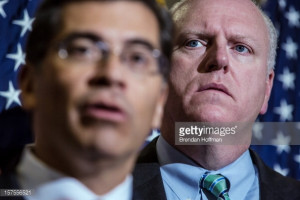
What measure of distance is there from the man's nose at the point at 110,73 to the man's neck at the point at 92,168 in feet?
0.33

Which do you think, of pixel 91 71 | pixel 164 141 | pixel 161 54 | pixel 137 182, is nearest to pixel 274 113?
pixel 164 141

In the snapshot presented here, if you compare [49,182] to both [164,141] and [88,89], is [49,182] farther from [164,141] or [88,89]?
[164,141]

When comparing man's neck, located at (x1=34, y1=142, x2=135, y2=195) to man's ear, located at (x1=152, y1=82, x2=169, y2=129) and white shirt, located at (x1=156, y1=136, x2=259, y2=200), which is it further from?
white shirt, located at (x1=156, y1=136, x2=259, y2=200)

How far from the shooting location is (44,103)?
667mm

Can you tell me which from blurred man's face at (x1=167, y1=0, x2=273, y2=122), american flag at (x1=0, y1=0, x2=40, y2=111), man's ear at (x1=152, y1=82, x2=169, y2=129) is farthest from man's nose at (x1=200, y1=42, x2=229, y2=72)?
american flag at (x1=0, y1=0, x2=40, y2=111)

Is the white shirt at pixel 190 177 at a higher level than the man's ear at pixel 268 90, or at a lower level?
lower

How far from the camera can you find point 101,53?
25.4 inches

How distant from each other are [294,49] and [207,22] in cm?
32

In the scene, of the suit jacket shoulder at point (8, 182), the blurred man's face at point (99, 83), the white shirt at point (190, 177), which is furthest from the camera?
the white shirt at point (190, 177)

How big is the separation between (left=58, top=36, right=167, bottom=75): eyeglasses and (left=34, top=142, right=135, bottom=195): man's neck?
125 millimetres

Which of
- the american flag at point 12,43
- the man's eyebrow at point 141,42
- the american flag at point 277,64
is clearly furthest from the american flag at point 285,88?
the man's eyebrow at point 141,42

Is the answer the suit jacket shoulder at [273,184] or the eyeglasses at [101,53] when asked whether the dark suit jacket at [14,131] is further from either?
the suit jacket shoulder at [273,184]

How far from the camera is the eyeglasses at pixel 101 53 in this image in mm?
646

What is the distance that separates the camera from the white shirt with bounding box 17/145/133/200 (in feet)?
2.25
